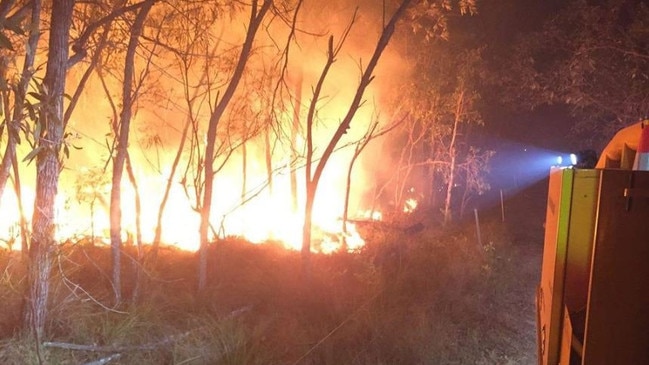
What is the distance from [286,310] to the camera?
659 cm

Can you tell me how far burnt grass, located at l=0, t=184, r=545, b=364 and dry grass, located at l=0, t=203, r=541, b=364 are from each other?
2 centimetres

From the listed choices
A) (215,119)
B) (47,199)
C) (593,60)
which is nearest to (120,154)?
(215,119)

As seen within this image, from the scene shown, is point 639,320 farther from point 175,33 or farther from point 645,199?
point 175,33

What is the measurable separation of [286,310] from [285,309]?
0.03m

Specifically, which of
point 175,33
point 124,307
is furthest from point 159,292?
point 175,33

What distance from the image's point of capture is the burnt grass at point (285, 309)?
4.92 metres

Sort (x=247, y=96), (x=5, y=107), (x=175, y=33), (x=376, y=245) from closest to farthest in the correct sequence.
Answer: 1. (x=5, y=107)
2. (x=175, y=33)
3. (x=247, y=96)
4. (x=376, y=245)

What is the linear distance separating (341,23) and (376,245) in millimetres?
4370

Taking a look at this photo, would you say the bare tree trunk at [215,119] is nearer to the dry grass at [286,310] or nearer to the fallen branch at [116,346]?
the dry grass at [286,310]

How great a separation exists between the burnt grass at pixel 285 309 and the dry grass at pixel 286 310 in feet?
0.05

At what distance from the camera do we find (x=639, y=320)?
1975 millimetres

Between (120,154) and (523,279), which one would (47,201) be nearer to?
(120,154)

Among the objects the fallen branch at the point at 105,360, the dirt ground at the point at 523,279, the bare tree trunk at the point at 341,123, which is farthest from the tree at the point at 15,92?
the dirt ground at the point at 523,279

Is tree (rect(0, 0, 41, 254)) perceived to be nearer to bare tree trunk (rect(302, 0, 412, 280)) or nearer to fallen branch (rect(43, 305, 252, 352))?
fallen branch (rect(43, 305, 252, 352))
